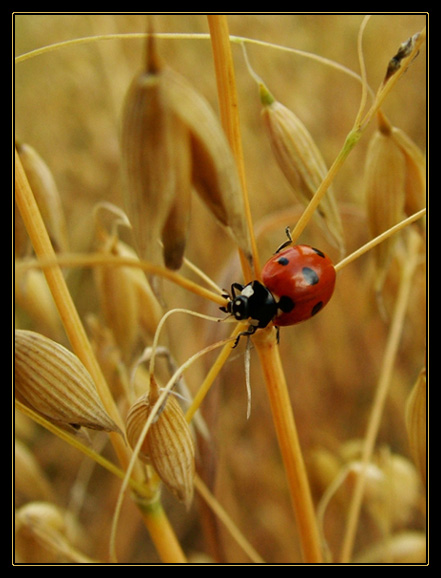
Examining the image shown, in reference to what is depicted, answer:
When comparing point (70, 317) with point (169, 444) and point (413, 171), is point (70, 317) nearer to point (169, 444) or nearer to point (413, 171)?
point (169, 444)

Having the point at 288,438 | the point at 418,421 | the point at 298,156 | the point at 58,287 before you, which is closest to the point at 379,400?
the point at 418,421

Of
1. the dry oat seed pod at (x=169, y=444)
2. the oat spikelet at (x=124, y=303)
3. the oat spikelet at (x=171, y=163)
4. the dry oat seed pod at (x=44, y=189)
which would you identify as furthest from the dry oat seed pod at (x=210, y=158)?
the oat spikelet at (x=124, y=303)

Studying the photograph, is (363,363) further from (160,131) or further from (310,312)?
(160,131)

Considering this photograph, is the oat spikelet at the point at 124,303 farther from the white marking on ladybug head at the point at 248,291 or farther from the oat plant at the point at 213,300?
the white marking on ladybug head at the point at 248,291

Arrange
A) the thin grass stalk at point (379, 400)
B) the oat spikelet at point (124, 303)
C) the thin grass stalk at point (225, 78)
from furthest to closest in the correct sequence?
the oat spikelet at point (124, 303)
the thin grass stalk at point (379, 400)
the thin grass stalk at point (225, 78)

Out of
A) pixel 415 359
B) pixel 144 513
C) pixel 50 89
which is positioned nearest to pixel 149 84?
pixel 144 513

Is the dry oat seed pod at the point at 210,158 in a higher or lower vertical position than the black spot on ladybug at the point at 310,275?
lower

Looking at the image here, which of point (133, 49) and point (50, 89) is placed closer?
point (133, 49)
